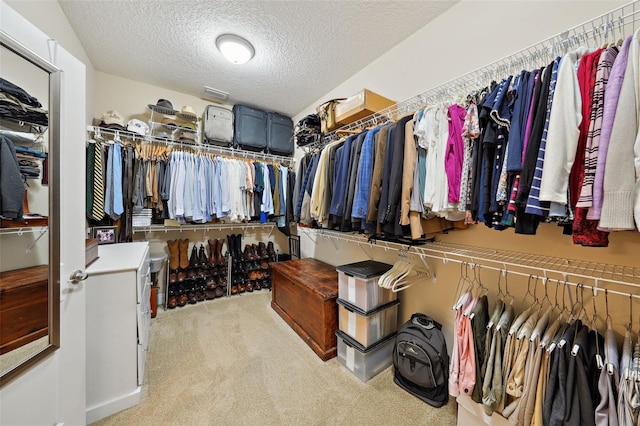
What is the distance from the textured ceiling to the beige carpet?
270 centimetres

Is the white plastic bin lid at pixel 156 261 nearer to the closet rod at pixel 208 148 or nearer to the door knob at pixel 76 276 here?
the closet rod at pixel 208 148

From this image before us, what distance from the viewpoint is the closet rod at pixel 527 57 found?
0.97 m

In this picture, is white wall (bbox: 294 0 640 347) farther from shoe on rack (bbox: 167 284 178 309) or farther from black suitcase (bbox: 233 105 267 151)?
shoe on rack (bbox: 167 284 178 309)

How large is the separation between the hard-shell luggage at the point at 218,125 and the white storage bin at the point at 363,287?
93.1 inches

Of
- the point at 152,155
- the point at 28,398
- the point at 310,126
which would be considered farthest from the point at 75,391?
the point at 310,126

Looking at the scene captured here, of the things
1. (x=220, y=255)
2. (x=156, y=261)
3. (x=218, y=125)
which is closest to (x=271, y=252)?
(x=220, y=255)

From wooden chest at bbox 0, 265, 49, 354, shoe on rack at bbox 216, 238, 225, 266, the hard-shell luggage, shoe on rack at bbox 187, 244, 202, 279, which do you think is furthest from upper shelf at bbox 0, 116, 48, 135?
shoe on rack at bbox 216, 238, 225, 266

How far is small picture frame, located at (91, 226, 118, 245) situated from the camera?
7.19 ft

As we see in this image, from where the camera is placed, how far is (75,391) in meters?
1.09

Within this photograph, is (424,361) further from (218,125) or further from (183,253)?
(218,125)

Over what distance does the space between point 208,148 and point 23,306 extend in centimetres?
246

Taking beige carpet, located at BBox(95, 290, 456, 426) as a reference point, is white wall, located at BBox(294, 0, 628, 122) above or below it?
above

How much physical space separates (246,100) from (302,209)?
1994 millimetres

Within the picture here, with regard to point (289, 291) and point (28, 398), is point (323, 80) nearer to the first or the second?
point (289, 291)
